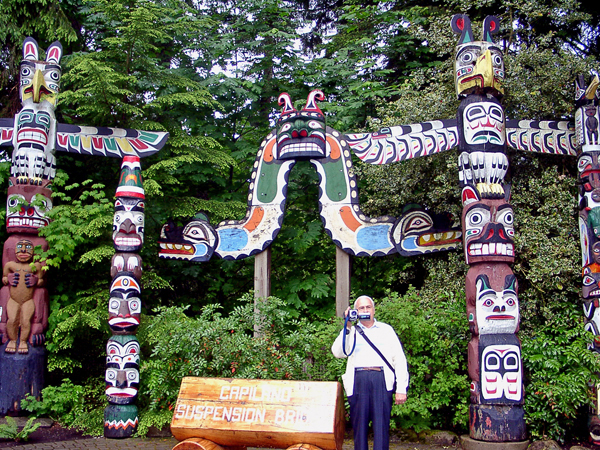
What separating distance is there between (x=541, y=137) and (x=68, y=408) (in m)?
7.03

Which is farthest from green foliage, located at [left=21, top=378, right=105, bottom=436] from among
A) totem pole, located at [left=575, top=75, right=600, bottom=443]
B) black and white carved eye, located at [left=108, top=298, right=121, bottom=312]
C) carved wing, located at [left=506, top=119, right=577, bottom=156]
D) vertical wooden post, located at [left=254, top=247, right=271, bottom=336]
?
carved wing, located at [left=506, top=119, right=577, bottom=156]

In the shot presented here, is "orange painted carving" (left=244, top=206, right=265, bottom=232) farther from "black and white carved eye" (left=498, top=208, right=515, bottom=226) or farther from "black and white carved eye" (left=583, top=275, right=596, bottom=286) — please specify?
"black and white carved eye" (left=583, top=275, right=596, bottom=286)

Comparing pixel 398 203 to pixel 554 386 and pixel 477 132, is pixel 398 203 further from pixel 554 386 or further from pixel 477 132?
pixel 554 386

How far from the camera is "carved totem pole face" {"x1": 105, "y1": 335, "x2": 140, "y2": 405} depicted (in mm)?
6527

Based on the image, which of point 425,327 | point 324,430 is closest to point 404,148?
point 425,327

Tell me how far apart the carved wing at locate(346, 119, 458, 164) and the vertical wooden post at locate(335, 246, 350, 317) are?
51.6 inches

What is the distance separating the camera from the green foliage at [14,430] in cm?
618

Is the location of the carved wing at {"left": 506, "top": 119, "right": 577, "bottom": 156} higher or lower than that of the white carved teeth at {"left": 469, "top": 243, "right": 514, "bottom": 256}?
higher

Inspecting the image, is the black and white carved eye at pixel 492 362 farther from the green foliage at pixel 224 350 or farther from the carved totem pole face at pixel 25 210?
the carved totem pole face at pixel 25 210

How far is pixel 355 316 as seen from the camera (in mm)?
4180

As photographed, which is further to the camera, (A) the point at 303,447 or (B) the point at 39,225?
(B) the point at 39,225

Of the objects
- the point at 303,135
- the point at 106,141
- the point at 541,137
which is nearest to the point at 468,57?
the point at 541,137

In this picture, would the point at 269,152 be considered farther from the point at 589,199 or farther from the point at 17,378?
the point at 17,378

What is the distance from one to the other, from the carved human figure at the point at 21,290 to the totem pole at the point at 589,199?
263 inches
